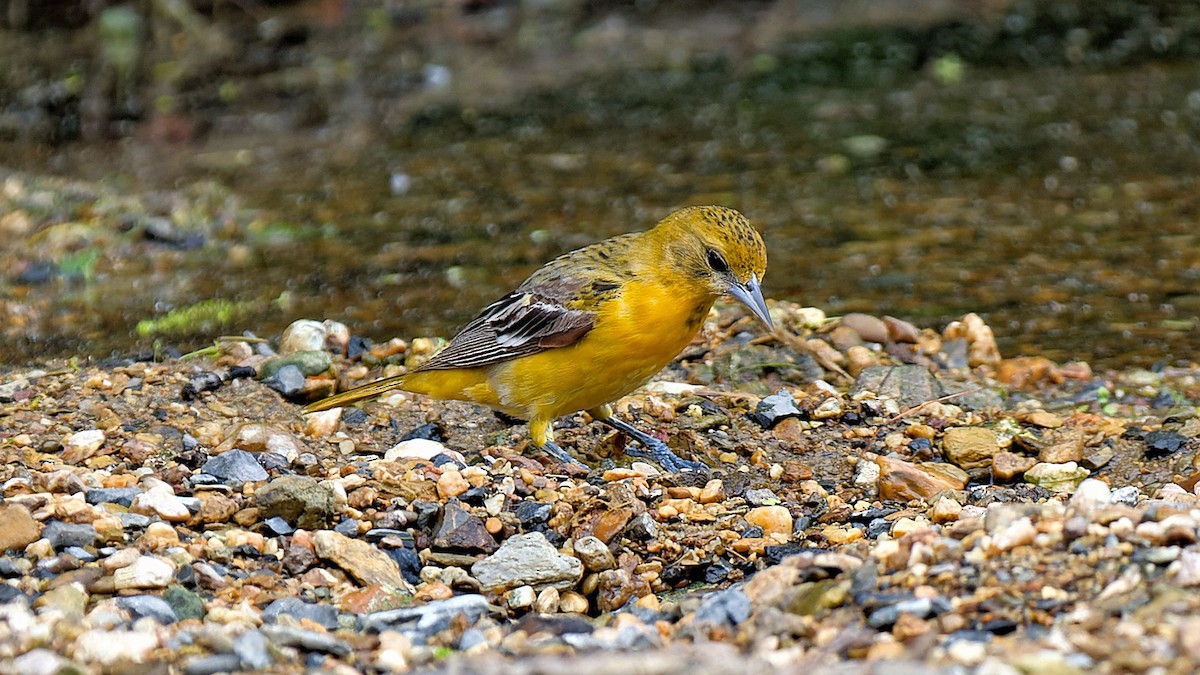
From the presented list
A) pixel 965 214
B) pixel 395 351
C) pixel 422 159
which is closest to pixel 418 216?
→ pixel 422 159

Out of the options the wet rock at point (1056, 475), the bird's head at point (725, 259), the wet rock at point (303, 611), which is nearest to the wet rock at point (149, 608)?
the wet rock at point (303, 611)

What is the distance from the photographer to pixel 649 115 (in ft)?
37.5

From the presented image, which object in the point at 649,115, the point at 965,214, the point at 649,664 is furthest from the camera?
the point at 649,115

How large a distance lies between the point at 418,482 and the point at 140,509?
0.91 meters

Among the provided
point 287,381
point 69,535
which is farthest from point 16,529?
point 287,381

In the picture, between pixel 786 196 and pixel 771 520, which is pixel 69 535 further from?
pixel 786 196

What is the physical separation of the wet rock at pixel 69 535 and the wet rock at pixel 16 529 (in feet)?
0.12

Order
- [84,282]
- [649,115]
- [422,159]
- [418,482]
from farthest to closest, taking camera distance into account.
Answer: [649,115]
[422,159]
[84,282]
[418,482]

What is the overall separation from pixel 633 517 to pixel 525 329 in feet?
3.65

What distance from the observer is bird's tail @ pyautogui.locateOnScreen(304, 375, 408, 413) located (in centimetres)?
568

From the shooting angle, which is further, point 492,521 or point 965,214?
point 965,214

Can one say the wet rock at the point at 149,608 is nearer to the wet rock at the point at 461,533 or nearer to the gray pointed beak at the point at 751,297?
the wet rock at the point at 461,533

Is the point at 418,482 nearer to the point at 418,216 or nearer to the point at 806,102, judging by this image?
the point at 418,216

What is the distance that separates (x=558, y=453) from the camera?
553cm
